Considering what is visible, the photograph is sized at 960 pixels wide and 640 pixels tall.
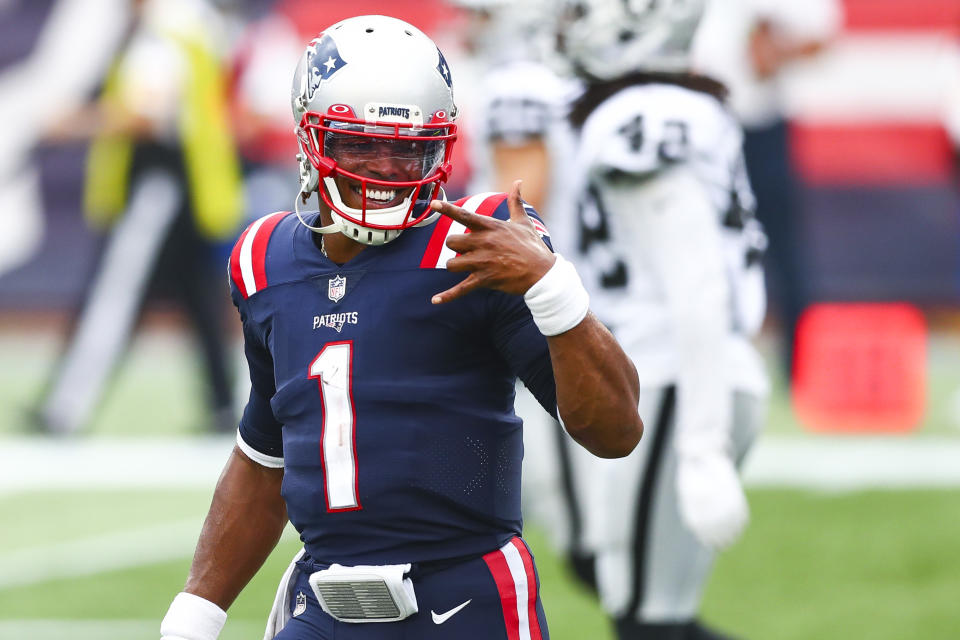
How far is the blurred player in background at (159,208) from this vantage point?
8969 mm

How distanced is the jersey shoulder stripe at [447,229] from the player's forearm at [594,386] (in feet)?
0.82

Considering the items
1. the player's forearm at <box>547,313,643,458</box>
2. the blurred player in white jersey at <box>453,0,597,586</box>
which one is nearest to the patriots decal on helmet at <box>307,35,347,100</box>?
the player's forearm at <box>547,313,643,458</box>

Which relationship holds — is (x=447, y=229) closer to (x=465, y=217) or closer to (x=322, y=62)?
(x=465, y=217)

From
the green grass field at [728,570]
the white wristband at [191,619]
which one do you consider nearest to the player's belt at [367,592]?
the white wristband at [191,619]

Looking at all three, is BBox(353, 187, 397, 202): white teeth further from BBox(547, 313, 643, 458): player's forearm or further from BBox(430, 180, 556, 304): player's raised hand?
BBox(547, 313, 643, 458): player's forearm

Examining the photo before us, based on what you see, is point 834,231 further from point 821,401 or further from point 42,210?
point 42,210

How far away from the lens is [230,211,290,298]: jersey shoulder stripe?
2.76 m

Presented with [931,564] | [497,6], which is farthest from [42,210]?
[931,564]

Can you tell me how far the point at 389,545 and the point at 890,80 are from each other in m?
10.2

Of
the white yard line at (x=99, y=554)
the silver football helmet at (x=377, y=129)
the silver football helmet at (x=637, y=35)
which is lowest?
the white yard line at (x=99, y=554)

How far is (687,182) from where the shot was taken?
148 inches

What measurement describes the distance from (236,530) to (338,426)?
0.41 meters

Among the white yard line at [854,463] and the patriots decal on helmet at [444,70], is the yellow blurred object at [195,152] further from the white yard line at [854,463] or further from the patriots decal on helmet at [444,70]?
the patriots decal on helmet at [444,70]

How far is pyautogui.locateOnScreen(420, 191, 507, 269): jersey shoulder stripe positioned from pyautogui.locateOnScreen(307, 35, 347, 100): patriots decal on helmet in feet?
0.97
